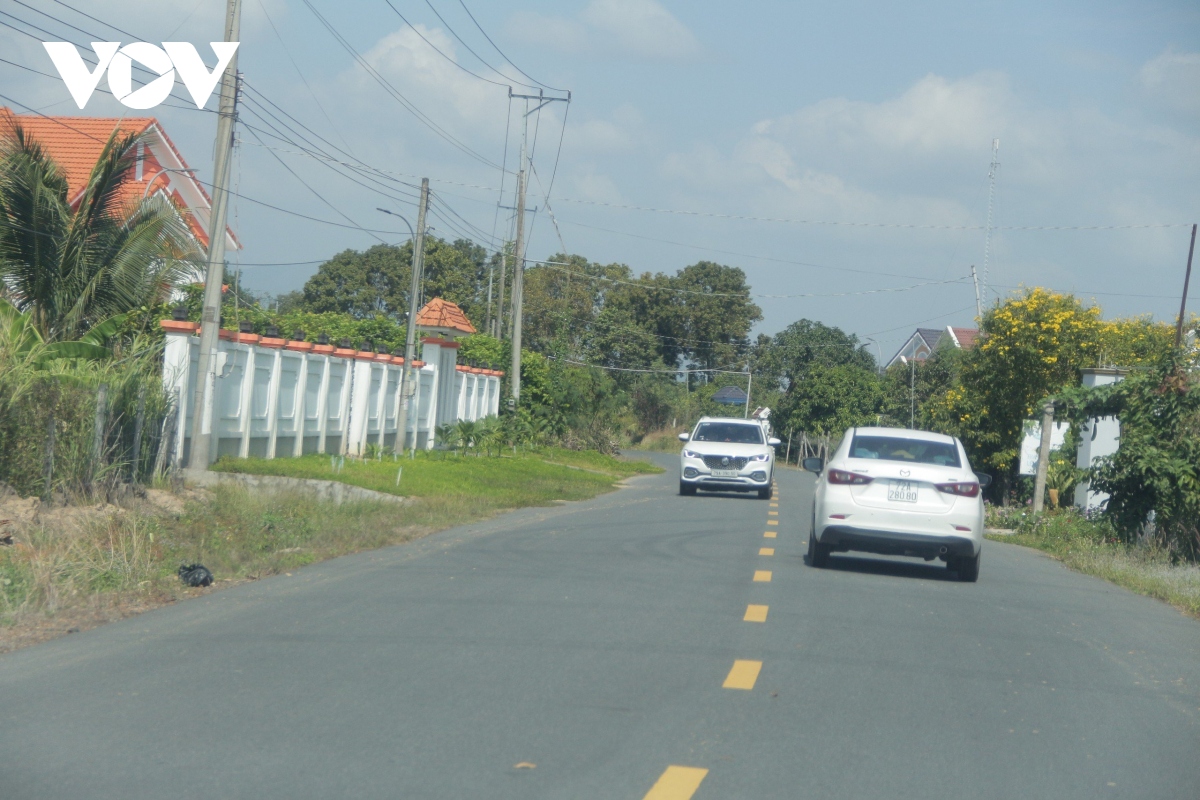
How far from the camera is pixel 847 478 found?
13.0 metres

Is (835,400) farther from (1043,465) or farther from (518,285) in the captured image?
(1043,465)

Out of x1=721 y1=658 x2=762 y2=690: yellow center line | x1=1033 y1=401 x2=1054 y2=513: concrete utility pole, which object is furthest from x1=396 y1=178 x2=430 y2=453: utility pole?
x1=721 y1=658 x2=762 y2=690: yellow center line

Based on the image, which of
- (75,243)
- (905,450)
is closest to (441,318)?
(75,243)

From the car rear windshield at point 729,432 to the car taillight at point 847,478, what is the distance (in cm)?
1453

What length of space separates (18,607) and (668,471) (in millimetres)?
40360

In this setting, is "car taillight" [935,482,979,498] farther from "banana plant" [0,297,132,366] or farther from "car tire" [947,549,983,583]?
"banana plant" [0,297,132,366]

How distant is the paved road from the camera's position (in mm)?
5539

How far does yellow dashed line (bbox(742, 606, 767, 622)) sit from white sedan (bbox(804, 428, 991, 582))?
8.87 feet

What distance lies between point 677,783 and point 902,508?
7.86 m

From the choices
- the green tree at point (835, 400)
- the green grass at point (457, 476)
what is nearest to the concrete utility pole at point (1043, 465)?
the green grass at point (457, 476)

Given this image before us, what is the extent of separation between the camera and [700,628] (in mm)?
9359

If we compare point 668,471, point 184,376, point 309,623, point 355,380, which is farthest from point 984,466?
point 309,623

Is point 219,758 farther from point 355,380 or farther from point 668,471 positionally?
point 668,471

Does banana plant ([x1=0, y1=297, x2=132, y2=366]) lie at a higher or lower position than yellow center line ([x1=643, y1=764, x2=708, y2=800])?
higher
